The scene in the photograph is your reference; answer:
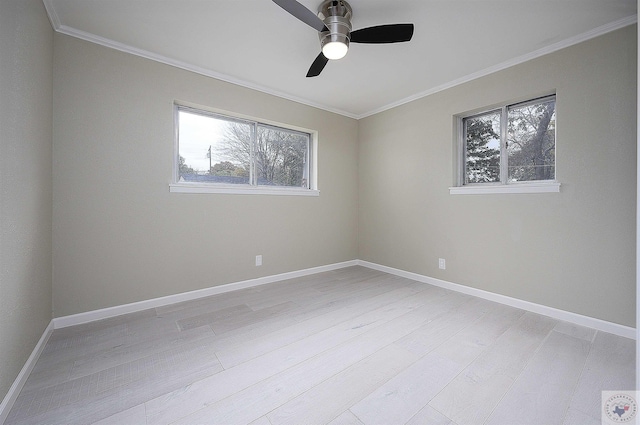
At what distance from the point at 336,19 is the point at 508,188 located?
2188 mm

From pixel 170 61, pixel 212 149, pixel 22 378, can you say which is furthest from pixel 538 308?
pixel 170 61

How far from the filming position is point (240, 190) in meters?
3.00

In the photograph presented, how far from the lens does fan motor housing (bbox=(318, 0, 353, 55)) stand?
5.87ft

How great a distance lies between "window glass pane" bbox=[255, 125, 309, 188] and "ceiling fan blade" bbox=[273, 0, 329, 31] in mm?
1726

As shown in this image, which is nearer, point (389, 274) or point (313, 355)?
point (313, 355)

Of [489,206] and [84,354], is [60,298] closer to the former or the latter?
[84,354]

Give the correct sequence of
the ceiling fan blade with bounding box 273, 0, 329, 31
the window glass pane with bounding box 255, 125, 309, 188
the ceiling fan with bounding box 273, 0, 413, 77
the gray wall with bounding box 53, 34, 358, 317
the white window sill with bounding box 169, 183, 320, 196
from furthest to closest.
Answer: the window glass pane with bounding box 255, 125, 309, 188, the white window sill with bounding box 169, 183, 320, 196, the gray wall with bounding box 53, 34, 358, 317, the ceiling fan with bounding box 273, 0, 413, 77, the ceiling fan blade with bounding box 273, 0, 329, 31

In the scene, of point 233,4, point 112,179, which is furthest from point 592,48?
point 112,179

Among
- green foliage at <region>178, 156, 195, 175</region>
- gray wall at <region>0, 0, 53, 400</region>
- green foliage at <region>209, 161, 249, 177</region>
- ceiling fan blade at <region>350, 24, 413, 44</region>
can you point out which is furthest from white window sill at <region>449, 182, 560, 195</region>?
gray wall at <region>0, 0, 53, 400</region>

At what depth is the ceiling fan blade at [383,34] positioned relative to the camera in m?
1.80

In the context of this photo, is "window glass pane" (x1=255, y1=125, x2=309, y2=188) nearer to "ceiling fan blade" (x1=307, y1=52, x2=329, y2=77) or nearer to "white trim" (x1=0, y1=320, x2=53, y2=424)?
"ceiling fan blade" (x1=307, y1=52, x2=329, y2=77)

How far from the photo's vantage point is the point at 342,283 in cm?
325

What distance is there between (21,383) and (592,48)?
4494mm

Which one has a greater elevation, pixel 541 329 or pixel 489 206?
pixel 489 206
